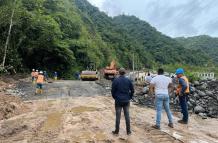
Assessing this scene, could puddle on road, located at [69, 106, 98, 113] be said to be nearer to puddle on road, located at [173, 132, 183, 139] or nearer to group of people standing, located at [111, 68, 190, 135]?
group of people standing, located at [111, 68, 190, 135]

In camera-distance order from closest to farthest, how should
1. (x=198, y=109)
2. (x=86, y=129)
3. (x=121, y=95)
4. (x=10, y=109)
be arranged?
(x=121, y=95)
(x=86, y=129)
(x=10, y=109)
(x=198, y=109)

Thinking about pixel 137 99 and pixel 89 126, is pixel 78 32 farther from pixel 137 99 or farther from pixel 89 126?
pixel 89 126

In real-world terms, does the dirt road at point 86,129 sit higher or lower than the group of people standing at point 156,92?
lower

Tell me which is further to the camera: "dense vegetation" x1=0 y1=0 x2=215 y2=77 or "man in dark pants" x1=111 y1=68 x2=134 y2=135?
"dense vegetation" x1=0 y1=0 x2=215 y2=77

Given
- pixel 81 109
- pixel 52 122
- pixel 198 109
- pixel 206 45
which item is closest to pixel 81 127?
pixel 52 122

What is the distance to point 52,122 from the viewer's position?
14383 millimetres

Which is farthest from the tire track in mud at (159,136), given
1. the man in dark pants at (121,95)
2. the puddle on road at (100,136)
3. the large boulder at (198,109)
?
the large boulder at (198,109)

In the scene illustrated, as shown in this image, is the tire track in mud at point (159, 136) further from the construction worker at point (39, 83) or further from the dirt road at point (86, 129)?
the construction worker at point (39, 83)

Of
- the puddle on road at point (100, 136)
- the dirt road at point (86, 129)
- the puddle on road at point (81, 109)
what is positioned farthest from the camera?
the puddle on road at point (81, 109)

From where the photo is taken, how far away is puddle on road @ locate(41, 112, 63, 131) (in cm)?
1324

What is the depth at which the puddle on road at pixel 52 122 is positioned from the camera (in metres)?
13.2

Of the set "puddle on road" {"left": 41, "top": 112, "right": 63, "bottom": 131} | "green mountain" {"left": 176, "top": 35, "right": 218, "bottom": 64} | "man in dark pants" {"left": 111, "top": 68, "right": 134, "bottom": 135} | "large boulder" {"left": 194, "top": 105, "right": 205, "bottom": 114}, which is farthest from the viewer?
"green mountain" {"left": 176, "top": 35, "right": 218, "bottom": 64}

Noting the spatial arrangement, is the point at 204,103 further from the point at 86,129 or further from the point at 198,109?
the point at 86,129

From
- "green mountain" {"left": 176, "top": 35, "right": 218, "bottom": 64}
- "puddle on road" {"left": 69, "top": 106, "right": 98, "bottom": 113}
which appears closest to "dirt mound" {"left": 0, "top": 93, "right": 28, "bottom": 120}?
"puddle on road" {"left": 69, "top": 106, "right": 98, "bottom": 113}
